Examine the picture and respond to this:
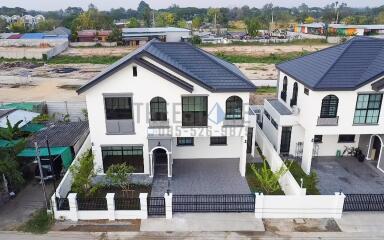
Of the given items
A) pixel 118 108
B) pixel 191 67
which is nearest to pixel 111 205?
pixel 118 108

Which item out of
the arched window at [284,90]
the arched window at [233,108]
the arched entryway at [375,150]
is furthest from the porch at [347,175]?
the arched window at [233,108]

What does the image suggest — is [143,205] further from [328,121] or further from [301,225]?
Result: [328,121]

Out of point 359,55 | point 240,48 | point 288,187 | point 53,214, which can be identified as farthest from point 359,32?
point 53,214

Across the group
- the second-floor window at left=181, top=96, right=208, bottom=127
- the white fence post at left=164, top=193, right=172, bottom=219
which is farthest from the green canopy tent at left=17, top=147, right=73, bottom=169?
the white fence post at left=164, top=193, right=172, bottom=219

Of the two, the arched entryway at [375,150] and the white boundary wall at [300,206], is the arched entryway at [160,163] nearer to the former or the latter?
the white boundary wall at [300,206]

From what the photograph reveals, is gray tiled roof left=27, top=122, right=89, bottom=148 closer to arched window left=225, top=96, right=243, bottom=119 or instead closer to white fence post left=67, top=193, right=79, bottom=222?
white fence post left=67, top=193, right=79, bottom=222
